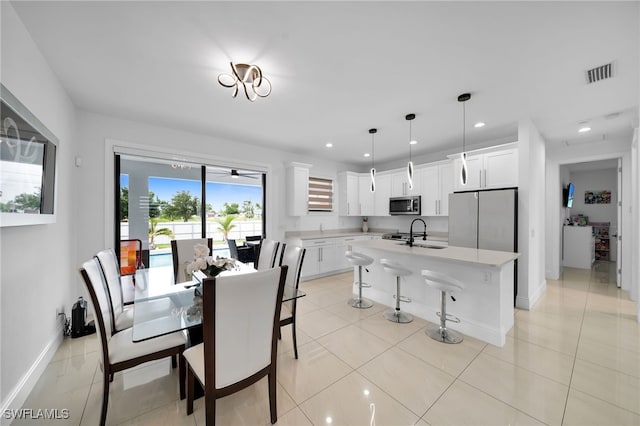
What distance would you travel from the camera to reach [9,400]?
1539 millimetres

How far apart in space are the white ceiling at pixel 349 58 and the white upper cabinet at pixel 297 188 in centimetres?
151

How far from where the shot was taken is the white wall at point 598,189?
20.4ft

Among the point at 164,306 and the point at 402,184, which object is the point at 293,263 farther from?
the point at 402,184

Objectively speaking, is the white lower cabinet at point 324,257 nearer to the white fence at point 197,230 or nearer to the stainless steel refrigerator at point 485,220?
the white fence at point 197,230

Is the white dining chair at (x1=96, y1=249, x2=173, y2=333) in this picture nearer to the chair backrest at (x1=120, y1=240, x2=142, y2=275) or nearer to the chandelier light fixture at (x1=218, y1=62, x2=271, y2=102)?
the chair backrest at (x1=120, y1=240, x2=142, y2=275)

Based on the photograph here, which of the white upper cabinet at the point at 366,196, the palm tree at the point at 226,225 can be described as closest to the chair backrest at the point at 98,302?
the palm tree at the point at 226,225

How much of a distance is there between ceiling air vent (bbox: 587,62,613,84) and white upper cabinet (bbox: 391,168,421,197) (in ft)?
9.25

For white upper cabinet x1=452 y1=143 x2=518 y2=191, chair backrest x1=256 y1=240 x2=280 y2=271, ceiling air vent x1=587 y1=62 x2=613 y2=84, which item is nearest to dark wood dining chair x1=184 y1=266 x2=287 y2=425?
chair backrest x1=256 y1=240 x2=280 y2=271

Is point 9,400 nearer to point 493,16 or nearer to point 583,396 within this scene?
point 583,396

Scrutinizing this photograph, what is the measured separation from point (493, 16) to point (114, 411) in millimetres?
3698

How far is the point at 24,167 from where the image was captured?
5.32ft

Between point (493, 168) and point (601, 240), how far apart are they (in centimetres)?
591

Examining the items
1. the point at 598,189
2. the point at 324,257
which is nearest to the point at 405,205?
the point at 324,257

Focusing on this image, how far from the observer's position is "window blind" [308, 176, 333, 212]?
218 inches
